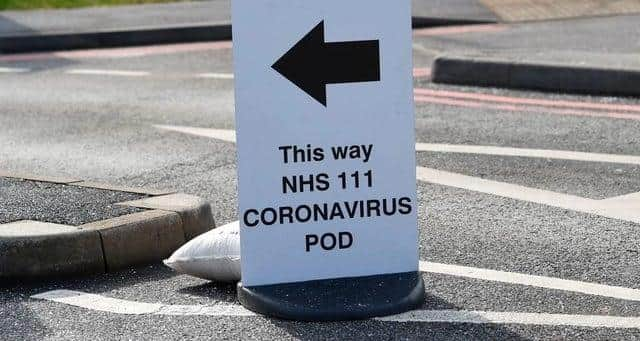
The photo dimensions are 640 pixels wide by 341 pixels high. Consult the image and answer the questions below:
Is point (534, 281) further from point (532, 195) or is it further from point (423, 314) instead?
point (532, 195)

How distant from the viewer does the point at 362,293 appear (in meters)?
5.65

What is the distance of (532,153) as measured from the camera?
29.9 ft

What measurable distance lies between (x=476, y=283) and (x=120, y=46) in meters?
10.7

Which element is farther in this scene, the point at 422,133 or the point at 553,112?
the point at 553,112

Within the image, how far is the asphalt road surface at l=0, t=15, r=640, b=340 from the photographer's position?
5.53 m

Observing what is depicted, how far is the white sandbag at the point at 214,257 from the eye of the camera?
5988 mm

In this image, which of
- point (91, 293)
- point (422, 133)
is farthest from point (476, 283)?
point (422, 133)

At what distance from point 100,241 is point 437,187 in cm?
232

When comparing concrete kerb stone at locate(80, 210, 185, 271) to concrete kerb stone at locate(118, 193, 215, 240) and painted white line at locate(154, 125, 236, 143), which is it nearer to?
concrete kerb stone at locate(118, 193, 215, 240)

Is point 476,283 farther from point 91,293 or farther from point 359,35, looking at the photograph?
point 91,293

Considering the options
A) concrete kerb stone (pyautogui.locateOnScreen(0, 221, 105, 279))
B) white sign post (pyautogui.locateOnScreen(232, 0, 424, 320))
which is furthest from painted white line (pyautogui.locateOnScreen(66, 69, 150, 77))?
white sign post (pyautogui.locateOnScreen(232, 0, 424, 320))

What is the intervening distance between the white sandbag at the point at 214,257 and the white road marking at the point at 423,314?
0.81 feet

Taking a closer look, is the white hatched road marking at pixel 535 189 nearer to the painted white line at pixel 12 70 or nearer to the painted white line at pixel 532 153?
the painted white line at pixel 532 153

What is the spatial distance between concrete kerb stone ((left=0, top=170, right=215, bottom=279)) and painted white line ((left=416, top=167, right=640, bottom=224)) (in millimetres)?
1717
